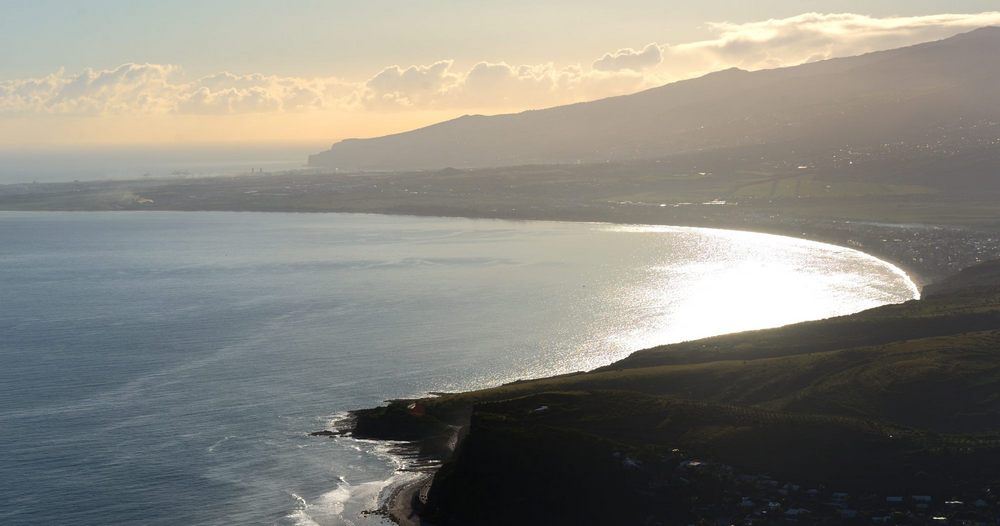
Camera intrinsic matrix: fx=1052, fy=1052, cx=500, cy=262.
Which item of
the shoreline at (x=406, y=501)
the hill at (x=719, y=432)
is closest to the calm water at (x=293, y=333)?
the shoreline at (x=406, y=501)

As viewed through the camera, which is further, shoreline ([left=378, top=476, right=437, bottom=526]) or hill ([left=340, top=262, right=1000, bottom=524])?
shoreline ([left=378, top=476, right=437, bottom=526])

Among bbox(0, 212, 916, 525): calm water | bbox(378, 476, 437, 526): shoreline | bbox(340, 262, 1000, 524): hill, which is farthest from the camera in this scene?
bbox(0, 212, 916, 525): calm water

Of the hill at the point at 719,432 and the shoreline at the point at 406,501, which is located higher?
the hill at the point at 719,432

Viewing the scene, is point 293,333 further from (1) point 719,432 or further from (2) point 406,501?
(1) point 719,432

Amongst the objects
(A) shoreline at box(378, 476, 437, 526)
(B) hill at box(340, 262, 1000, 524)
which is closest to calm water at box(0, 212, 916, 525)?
(A) shoreline at box(378, 476, 437, 526)

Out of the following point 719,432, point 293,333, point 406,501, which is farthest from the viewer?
point 293,333

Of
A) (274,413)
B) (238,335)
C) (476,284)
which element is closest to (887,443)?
(274,413)

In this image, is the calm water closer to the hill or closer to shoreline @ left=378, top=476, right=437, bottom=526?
shoreline @ left=378, top=476, right=437, bottom=526

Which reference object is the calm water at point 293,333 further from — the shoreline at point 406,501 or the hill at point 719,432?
the hill at point 719,432

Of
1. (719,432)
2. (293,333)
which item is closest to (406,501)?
(719,432)
